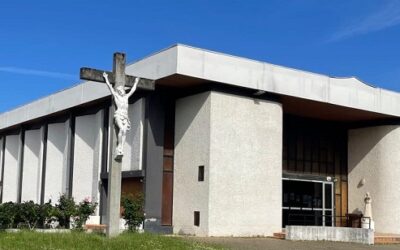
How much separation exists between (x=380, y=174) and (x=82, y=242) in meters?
18.1

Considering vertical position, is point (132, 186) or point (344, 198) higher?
point (132, 186)

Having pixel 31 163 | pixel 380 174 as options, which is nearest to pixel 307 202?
pixel 380 174

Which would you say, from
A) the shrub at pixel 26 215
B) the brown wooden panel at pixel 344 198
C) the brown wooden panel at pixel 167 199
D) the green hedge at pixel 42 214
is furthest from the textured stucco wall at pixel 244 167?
the brown wooden panel at pixel 344 198

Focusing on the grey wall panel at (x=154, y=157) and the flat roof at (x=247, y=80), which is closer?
the flat roof at (x=247, y=80)

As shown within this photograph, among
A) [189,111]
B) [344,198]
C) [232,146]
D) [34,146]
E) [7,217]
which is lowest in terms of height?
[7,217]

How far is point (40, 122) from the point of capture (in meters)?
32.7

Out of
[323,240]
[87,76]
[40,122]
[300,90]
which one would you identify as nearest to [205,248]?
[87,76]

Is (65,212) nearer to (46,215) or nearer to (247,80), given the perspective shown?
(46,215)

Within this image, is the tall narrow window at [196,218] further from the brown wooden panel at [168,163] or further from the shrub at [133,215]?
the shrub at [133,215]

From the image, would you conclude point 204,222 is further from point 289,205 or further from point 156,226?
point 289,205

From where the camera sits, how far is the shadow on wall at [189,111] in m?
22.5

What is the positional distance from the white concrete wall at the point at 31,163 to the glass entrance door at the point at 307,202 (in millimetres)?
13364

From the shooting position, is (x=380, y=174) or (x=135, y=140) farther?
(x=380, y=174)

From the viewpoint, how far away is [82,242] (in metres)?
14.0
